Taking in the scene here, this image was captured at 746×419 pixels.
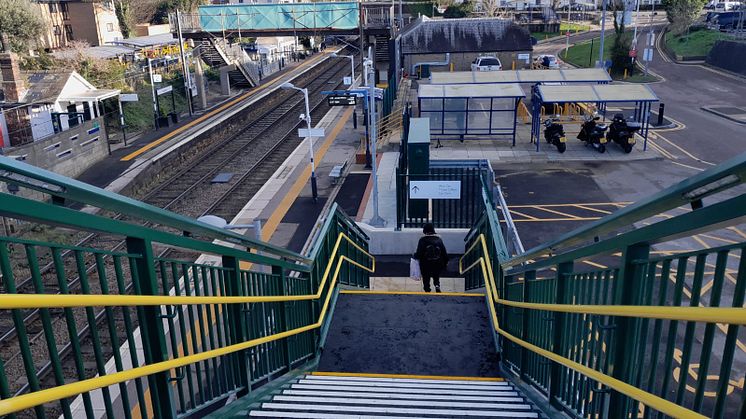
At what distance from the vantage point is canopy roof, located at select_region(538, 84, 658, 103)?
2325cm

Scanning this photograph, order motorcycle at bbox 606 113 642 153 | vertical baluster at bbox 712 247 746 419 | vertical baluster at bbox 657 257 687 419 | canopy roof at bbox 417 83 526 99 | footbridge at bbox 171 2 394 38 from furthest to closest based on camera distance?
footbridge at bbox 171 2 394 38, canopy roof at bbox 417 83 526 99, motorcycle at bbox 606 113 642 153, vertical baluster at bbox 657 257 687 419, vertical baluster at bbox 712 247 746 419

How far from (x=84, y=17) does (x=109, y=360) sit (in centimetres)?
4505

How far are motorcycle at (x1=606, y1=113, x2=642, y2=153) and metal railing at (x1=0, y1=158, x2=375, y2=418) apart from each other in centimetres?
1645

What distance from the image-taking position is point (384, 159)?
77.9 feet

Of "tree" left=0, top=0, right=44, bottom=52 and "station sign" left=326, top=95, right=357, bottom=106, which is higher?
"tree" left=0, top=0, right=44, bottom=52

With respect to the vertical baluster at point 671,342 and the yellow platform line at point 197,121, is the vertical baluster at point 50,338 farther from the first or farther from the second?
the yellow platform line at point 197,121

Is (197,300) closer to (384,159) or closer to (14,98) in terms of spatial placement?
(384,159)

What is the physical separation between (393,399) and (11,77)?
83.5 feet

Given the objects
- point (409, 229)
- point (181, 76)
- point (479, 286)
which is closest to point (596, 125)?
point (409, 229)

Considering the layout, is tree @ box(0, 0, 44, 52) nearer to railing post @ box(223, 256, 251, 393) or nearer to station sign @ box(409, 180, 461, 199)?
station sign @ box(409, 180, 461, 199)

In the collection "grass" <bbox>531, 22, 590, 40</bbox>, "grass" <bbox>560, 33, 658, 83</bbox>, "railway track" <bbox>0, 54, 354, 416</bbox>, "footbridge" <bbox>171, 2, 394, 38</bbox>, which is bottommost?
"railway track" <bbox>0, 54, 354, 416</bbox>

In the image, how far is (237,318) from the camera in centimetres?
450

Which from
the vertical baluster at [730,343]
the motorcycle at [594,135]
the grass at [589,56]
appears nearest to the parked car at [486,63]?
the grass at [589,56]

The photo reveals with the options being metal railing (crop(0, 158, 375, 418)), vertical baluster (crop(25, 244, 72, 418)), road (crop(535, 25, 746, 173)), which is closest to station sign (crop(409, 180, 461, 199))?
metal railing (crop(0, 158, 375, 418))
